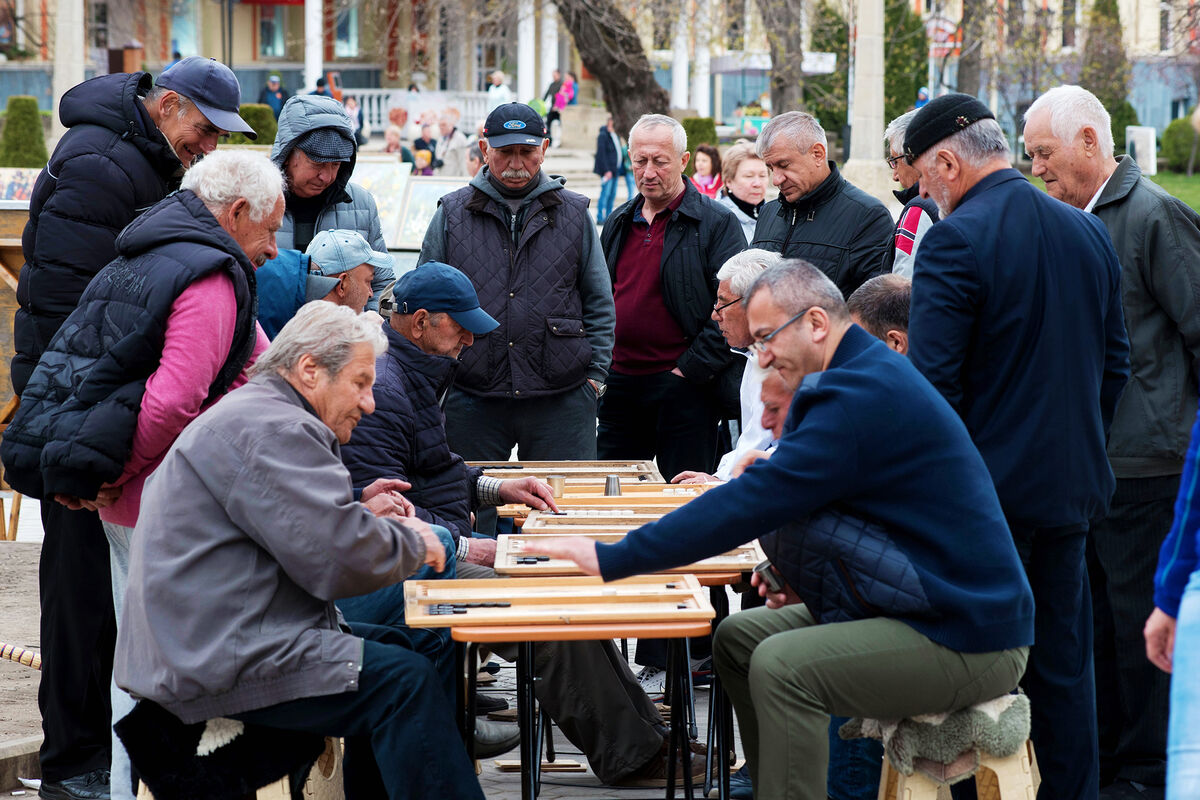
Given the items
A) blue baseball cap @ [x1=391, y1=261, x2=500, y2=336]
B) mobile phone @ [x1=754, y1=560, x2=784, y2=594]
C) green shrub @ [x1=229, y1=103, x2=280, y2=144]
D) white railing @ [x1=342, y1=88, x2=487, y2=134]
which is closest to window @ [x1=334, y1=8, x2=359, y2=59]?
white railing @ [x1=342, y1=88, x2=487, y2=134]

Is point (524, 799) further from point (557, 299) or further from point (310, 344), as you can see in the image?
point (557, 299)

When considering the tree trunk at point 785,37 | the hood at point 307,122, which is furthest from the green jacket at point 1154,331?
the tree trunk at point 785,37

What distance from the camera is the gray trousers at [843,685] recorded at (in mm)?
3113

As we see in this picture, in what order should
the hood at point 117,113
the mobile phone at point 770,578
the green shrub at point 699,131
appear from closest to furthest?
1. the mobile phone at point 770,578
2. the hood at point 117,113
3. the green shrub at point 699,131

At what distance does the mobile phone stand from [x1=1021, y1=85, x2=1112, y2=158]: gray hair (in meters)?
1.79

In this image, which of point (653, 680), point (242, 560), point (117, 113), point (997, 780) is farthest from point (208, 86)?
point (997, 780)

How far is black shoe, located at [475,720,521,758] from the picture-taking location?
4234mm

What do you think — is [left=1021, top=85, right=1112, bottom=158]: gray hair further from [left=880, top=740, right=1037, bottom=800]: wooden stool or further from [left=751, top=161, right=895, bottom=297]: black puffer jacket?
[left=880, top=740, right=1037, bottom=800]: wooden stool

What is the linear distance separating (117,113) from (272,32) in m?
38.6

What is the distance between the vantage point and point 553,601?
10.8 feet

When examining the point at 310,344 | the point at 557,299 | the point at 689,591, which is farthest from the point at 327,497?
the point at 557,299

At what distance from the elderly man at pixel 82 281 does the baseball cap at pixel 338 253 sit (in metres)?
0.62

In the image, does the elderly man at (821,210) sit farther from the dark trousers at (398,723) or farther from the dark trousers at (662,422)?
the dark trousers at (398,723)

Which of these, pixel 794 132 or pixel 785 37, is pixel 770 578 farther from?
pixel 785 37
